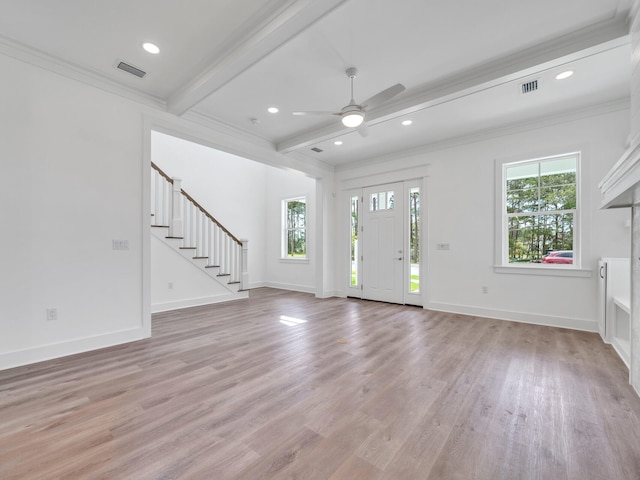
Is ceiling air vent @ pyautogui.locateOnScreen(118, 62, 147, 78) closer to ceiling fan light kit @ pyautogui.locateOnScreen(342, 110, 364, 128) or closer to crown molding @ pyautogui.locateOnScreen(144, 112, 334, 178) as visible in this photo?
crown molding @ pyautogui.locateOnScreen(144, 112, 334, 178)

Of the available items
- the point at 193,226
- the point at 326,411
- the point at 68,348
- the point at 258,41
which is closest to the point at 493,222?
the point at 326,411

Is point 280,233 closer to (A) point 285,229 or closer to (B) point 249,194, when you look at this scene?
(A) point 285,229

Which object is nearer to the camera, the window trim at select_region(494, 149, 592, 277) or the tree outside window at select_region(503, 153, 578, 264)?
the window trim at select_region(494, 149, 592, 277)

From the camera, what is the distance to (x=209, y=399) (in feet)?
7.09

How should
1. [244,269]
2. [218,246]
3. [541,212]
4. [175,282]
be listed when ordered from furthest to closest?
[244,269] < [218,246] < [175,282] < [541,212]

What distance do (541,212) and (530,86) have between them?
1926 millimetres

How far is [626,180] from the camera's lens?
1623mm

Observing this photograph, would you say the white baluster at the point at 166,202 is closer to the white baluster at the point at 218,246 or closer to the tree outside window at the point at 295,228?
the white baluster at the point at 218,246

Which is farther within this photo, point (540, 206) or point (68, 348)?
point (540, 206)

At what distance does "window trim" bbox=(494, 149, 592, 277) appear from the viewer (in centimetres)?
397

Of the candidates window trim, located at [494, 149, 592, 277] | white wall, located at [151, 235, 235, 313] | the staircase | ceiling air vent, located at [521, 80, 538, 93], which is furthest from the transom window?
white wall, located at [151, 235, 235, 313]

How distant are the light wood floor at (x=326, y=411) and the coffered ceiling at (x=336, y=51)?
2982 millimetres

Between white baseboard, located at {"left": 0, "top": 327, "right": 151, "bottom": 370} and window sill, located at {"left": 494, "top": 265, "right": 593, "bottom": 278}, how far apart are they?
532cm

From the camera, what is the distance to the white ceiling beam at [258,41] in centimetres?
215
